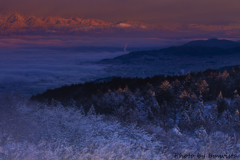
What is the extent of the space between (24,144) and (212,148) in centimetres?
690

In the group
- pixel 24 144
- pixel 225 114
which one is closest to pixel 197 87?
pixel 225 114

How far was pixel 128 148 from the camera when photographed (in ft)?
24.1

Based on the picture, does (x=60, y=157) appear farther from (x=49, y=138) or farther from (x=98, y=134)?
(x=98, y=134)

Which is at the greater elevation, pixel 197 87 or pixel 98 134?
pixel 98 134

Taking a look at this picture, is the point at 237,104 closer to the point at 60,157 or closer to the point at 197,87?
the point at 197,87

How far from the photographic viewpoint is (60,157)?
6.31 metres

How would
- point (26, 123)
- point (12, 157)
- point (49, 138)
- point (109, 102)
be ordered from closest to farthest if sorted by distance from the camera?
1. point (12, 157)
2. point (49, 138)
3. point (26, 123)
4. point (109, 102)

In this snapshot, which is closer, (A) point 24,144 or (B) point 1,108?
(A) point 24,144

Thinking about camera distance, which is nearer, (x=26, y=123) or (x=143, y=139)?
(x=143, y=139)

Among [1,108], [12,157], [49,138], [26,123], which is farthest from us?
[1,108]

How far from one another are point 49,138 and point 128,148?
3.37 m

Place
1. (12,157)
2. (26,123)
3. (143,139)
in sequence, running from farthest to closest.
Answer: (26,123), (143,139), (12,157)

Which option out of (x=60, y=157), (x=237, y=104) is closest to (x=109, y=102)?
(x=237, y=104)

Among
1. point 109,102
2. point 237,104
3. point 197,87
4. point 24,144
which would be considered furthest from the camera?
point 197,87
